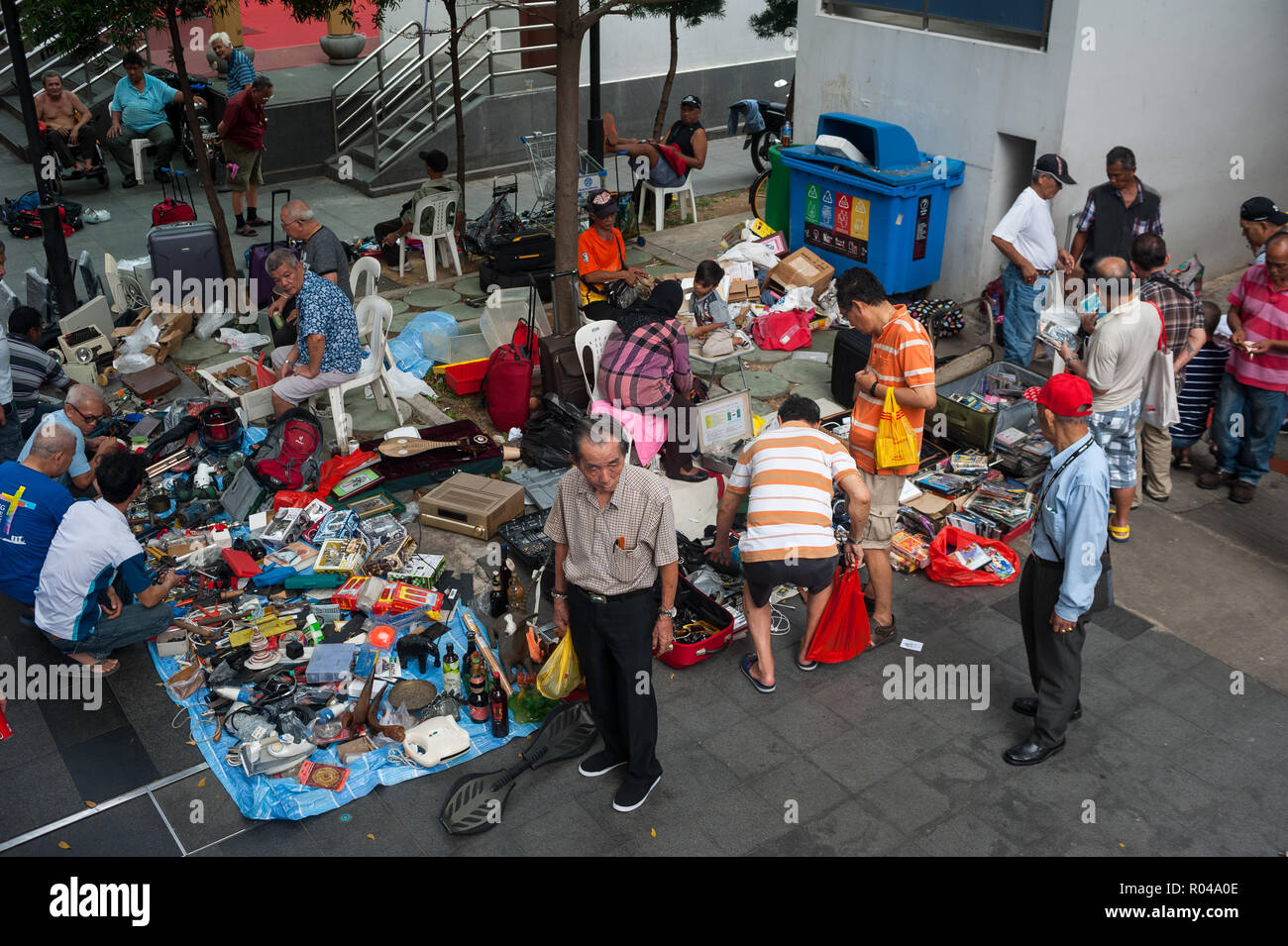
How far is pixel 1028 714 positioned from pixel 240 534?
4953 mm

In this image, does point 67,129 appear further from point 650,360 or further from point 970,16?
point 970,16

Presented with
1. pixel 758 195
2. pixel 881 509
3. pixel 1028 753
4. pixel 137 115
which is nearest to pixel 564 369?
pixel 881 509

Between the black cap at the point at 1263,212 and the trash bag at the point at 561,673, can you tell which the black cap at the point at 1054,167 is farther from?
the trash bag at the point at 561,673

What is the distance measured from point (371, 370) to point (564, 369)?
1.49 metres

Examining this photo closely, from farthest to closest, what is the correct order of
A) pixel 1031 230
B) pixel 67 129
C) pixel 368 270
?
1. pixel 67 129
2. pixel 368 270
3. pixel 1031 230

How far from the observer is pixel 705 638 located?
6.26 m

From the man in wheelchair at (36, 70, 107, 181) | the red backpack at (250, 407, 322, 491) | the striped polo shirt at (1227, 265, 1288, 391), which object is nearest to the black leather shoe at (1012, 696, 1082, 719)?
the striped polo shirt at (1227, 265, 1288, 391)

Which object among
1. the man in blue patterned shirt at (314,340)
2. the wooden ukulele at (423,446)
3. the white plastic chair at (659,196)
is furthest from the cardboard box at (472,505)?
the white plastic chair at (659,196)

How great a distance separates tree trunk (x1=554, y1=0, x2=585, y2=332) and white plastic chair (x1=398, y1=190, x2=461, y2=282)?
2.51 m

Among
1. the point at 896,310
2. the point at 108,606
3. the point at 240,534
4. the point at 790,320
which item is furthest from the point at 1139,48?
the point at 108,606

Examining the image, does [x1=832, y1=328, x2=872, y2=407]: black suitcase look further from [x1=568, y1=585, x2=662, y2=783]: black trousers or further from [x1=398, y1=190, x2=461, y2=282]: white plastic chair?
[x1=398, y1=190, x2=461, y2=282]: white plastic chair

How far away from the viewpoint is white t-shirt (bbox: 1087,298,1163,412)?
693 centimetres

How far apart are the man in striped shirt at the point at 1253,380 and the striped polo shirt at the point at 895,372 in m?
2.83

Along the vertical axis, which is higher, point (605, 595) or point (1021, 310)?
point (1021, 310)
